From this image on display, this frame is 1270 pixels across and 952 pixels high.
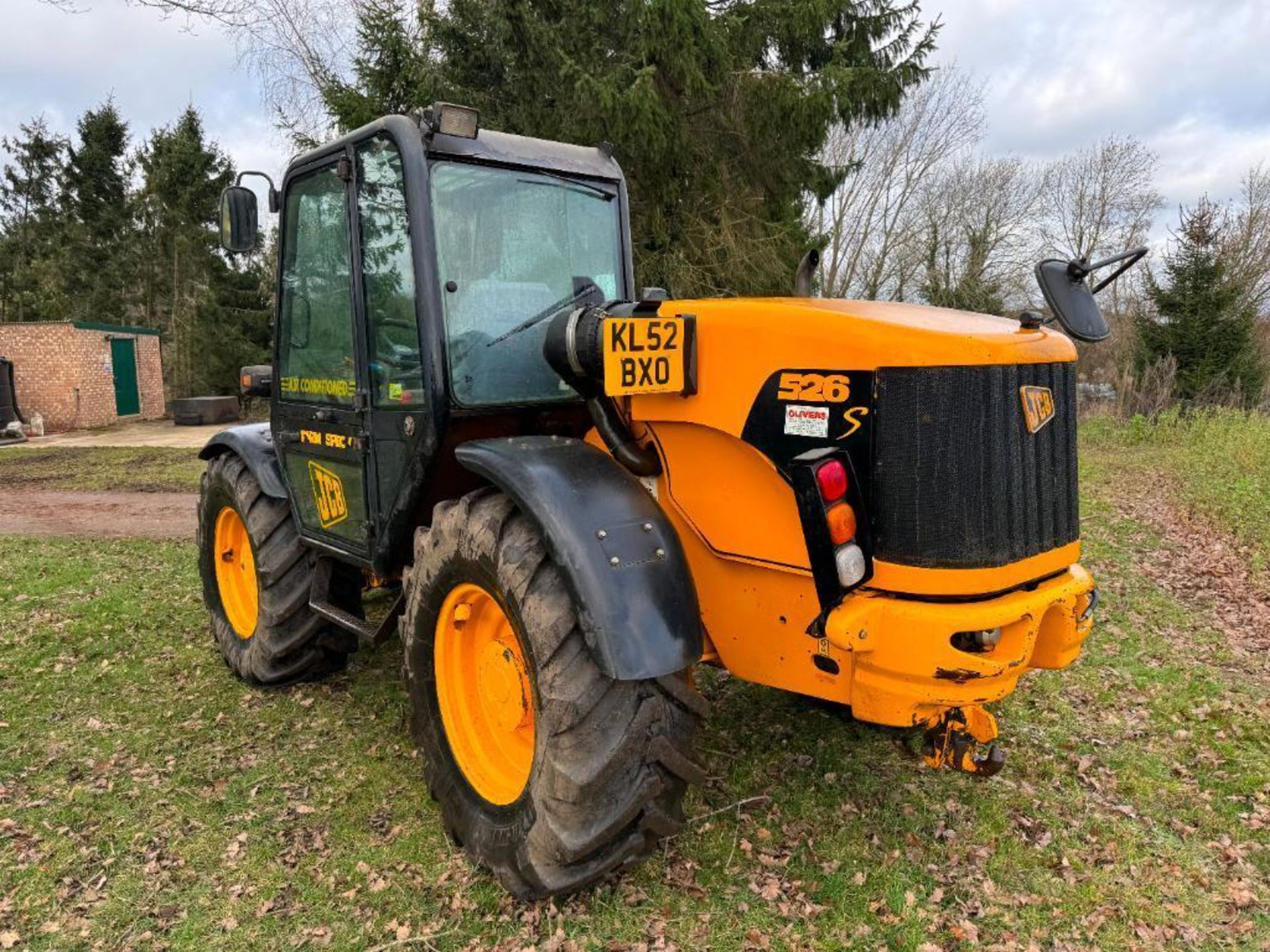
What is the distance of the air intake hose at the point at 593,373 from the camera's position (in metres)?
2.91

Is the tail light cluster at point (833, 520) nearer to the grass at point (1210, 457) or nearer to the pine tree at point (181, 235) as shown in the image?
the grass at point (1210, 457)

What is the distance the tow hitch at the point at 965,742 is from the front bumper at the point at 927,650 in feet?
0.82

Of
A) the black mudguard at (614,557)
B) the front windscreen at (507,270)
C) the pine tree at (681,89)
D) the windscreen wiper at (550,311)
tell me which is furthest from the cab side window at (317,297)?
the pine tree at (681,89)

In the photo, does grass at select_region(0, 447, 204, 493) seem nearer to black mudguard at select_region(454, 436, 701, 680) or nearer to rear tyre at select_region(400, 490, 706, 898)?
rear tyre at select_region(400, 490, 706, 898)

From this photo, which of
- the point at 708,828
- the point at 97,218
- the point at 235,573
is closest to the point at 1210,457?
the point at 708,828

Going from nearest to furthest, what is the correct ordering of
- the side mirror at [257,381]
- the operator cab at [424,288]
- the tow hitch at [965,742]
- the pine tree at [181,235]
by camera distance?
the tow hitch at [965,742] → the operator cab at [424,288] → the side mirror at [257,381] → the pine tree at [181,235]

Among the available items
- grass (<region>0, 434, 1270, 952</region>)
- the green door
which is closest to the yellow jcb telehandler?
grass (<region>0, 434, 1270, 952</region>)

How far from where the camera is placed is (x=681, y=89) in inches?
519

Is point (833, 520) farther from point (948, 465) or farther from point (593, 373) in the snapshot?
point (593, 373)

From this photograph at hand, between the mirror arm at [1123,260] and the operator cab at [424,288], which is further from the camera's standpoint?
the operator cab at [424,288]

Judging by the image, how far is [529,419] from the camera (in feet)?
11.3

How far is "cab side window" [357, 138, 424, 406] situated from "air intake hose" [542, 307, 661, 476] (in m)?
0.57

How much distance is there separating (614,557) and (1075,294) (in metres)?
1.70

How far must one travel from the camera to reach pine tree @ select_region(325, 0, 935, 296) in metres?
12.7
